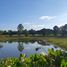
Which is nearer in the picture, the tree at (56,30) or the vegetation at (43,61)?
the vegetation at (43,61)

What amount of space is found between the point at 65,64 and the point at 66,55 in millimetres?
783

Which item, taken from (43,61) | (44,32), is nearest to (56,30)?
(44,32)

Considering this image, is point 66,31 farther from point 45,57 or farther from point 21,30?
point 45,57

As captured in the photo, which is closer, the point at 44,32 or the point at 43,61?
the point at 43,61

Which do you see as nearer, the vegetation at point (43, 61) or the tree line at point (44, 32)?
the vegetation at point (43, 61)

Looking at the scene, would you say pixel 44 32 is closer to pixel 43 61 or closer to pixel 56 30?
pixel 56 30

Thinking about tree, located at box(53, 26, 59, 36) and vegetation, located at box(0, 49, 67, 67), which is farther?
tree, located at box(53, 26, 59, 36)

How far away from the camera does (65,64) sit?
2.77m

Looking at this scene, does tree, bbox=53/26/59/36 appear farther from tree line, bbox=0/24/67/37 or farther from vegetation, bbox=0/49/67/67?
vegetation, bbox=0/49/67/67

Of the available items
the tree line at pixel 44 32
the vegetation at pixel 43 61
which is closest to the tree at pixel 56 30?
the tree line at pixel 44 32

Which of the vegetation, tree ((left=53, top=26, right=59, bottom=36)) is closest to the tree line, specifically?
tree ((left=53, top=26, right=59, bottom=36))

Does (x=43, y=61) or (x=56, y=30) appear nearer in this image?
(x=43, y=61)

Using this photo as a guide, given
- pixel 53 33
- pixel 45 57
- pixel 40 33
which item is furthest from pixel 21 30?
pixel 45 57

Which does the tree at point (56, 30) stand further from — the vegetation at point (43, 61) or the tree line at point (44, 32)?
the vegetation at point (43, 61)
